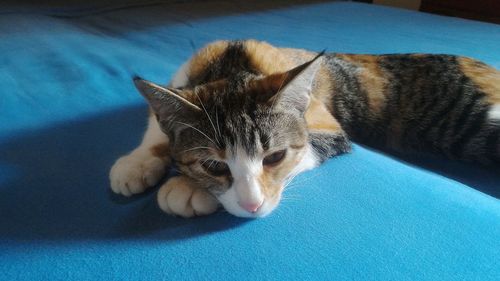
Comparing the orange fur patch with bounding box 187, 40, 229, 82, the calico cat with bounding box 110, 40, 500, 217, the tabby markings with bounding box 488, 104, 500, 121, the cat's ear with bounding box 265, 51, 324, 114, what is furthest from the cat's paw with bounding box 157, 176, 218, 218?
the tabby markings with bounding box 488, 104, 500, 121

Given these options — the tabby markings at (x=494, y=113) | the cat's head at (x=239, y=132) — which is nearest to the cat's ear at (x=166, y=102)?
the cat's head at (x=239, y=132)

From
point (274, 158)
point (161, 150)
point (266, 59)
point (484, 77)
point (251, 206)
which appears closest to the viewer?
point (251, 206)

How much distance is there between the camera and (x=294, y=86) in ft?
2.71

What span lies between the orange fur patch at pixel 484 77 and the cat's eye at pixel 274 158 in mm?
741

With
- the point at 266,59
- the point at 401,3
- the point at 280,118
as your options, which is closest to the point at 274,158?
the point at 280,118

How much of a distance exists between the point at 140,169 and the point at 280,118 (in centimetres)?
32

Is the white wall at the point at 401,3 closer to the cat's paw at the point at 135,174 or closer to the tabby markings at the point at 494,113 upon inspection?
the tabby markings at the point at 494,113

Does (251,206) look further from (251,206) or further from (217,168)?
(217,168)

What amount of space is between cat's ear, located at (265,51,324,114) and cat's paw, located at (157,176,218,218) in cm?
24

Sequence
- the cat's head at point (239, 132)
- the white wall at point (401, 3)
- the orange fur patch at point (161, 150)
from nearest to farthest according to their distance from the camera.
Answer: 1. the cat's head at point (239, 132)
2. the orange fur patch at point (161, 150)
3. the white wall at point (401, 3)

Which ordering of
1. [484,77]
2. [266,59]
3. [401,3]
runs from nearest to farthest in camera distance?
[266,59] < [484,77] < [401,3]

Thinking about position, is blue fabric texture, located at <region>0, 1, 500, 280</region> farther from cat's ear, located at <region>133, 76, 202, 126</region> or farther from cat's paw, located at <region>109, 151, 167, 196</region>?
cat's ear, located at <region>133, 76, 202, 126</region>

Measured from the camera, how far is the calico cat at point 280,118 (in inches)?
30.8

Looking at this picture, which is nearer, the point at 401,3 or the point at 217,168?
the point at 217,168
